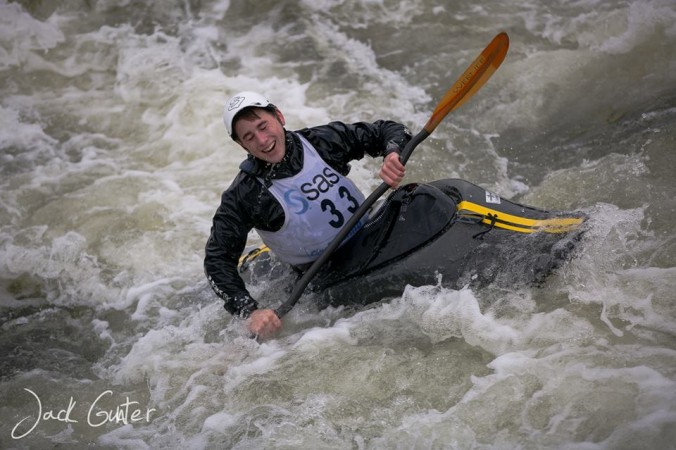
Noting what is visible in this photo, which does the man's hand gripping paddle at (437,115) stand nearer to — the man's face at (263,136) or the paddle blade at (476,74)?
the paddle blade at (476,74)

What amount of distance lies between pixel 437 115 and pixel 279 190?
1.03m

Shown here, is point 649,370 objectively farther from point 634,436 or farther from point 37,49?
point 37,49

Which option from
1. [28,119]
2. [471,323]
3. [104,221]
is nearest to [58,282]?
[104,221]

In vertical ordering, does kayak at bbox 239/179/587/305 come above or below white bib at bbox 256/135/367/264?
below

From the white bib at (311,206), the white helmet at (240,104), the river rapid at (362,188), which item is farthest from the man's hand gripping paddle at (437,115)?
the white helmet at (240,104)

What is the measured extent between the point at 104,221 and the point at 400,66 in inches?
131

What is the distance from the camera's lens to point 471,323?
3.93 metres

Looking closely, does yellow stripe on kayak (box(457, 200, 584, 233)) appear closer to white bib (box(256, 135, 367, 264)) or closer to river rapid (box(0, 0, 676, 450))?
river rapid (box(0, 0, 676, 450))

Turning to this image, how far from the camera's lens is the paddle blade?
4.33 m

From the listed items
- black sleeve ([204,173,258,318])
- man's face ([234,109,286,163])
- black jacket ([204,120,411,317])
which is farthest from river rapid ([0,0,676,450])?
man's face ([234,109,286,163])

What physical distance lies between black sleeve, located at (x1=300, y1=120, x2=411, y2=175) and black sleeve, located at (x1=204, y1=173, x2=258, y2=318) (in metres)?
0.47

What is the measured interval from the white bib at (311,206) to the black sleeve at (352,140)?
0.07m

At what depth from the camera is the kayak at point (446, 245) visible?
3.92 meters

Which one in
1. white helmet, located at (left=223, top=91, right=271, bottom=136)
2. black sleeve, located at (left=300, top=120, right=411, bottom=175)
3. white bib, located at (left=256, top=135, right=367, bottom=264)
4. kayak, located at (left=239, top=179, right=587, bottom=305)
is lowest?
kayak, located at (left=239, top=179, right=587, bottom=305)
